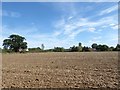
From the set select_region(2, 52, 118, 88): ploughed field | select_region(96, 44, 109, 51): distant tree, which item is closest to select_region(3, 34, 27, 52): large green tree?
select_region(96, 44, 109, 51): distant tree

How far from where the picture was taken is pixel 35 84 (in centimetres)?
847

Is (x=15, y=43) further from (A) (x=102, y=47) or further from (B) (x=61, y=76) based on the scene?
(B) (x=61, y=76)

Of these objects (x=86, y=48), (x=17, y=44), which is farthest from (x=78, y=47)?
(x=17, y=44)

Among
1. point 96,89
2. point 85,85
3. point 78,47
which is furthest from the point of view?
point 78,47

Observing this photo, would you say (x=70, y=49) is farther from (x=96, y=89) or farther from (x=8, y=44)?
(x=96, y=89)

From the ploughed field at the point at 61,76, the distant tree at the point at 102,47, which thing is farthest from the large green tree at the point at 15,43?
the ploughed field at the point at 61,76

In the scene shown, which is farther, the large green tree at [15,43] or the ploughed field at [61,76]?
the large green tree at [15,43]

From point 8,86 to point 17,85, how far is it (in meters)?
0.35

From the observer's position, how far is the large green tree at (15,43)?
89750 millimetres

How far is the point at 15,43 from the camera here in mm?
91625

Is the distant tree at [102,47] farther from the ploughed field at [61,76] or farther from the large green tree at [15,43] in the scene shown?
the ploughed field at [61,76]

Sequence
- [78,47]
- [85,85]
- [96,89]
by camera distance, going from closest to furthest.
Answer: [96,89], [85,85], [78,47]

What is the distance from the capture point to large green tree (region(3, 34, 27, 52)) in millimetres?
89750

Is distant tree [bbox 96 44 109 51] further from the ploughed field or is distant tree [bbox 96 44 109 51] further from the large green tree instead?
the ploughed field
